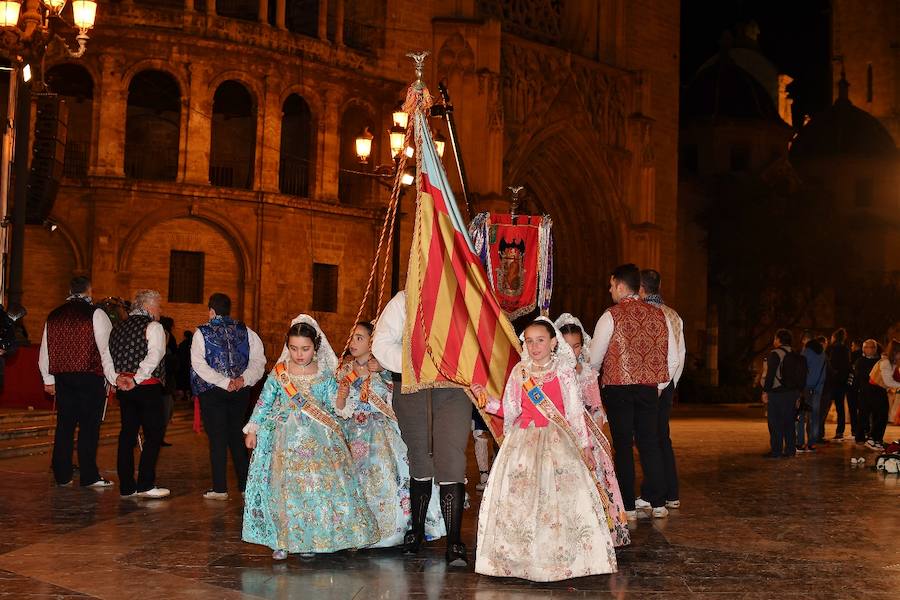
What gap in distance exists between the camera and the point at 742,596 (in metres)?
6.89

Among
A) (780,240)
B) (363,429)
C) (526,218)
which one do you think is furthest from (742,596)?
(780,240)

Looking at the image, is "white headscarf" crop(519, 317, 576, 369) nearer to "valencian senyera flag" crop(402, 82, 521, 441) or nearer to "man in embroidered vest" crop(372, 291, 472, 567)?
"valencian senyera flag" crop(402, 82, 521, 441)

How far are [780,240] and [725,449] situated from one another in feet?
103

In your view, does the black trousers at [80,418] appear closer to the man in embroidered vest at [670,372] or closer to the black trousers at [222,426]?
the black trousers at [222,426]

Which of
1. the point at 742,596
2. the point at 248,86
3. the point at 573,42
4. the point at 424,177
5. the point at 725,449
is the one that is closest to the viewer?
the point at 742,596

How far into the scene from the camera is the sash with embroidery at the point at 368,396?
8.57 m

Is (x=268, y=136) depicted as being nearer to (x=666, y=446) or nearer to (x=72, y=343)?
(x=72, y=343)

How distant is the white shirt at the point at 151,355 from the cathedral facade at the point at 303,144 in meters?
16.7

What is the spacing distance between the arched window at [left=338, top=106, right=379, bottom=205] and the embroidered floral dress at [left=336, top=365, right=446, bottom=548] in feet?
75.0

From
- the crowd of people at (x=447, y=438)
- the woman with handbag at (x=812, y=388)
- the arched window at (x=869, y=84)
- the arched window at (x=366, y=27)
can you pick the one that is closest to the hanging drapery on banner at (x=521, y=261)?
the woman with handbag at (x=812, y=388)

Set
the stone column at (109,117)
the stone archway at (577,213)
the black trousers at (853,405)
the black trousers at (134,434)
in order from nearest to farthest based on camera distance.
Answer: the black trousers at (134,434) → the black trousers at (853,405) → the stone column at (109,117) → the stone archway at (577,213)

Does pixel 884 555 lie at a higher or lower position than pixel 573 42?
lower

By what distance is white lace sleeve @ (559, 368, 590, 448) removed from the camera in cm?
763

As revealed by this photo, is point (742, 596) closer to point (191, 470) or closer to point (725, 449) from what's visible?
point (191, 470)
